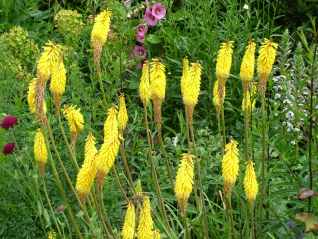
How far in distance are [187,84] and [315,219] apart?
70 centimetres

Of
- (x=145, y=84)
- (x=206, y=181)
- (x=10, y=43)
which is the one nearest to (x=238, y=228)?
(x=206, y=181)

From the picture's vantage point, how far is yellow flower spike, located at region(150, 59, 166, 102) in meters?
2.94

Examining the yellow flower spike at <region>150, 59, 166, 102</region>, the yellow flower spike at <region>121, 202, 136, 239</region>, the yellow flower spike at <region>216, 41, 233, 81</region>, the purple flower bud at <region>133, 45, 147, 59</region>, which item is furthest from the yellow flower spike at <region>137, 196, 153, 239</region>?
the purple flower bud at <region>133, 45, 147, 59</region>

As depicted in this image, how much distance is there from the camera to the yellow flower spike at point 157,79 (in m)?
2.94

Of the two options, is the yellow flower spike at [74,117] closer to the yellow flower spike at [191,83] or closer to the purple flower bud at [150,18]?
the yellow flower spike at [191,83]

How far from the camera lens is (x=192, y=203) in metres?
4.10

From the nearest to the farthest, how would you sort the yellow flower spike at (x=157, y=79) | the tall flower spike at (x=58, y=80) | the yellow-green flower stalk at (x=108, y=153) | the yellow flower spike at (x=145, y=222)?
the yellow flower spike at (x=145, y=222) → the yellow-green flower stalk at (x=108, y=153) → the tall flower spike at (x=58, y=80) → the yellow flower spike at (x=157, y=79)

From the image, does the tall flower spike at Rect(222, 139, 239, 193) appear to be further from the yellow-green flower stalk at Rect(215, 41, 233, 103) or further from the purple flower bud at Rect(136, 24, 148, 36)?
the purple flower bud at Rect(136, 24, 148, 36)

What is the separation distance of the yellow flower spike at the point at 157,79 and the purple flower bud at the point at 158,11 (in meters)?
2.63

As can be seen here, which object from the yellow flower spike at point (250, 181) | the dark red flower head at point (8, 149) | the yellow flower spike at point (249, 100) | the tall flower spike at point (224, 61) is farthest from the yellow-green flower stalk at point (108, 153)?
the dark red flower head at point (8, 149)

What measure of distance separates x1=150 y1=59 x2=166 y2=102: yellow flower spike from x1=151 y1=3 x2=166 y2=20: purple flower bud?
263cm

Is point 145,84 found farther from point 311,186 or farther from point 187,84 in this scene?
point 311,186

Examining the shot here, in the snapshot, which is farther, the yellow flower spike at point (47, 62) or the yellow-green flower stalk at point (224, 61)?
the yellow-green flower stalk at point (224, 61)

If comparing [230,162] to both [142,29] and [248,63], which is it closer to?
[248,63]
